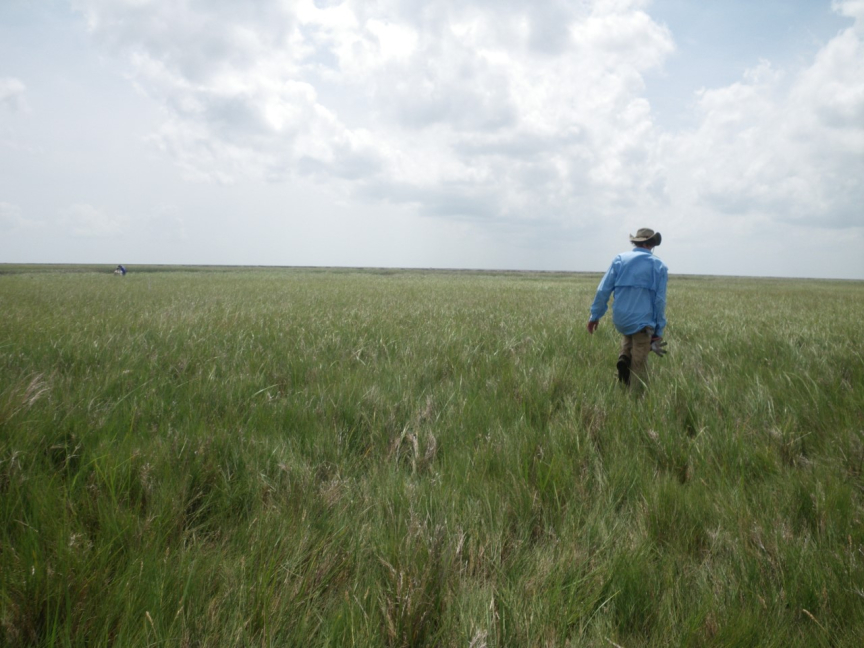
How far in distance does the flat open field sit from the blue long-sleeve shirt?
739mm

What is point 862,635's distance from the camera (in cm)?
118

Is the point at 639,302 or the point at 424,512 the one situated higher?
the point at 639,302

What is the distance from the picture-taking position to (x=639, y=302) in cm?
420

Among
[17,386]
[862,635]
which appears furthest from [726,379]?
[17,386]

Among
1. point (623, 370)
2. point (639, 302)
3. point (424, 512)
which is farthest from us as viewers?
point (623, 370)

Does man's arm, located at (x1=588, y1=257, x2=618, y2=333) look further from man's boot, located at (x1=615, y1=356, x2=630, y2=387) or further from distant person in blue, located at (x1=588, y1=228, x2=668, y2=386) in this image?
man's boot, located at (x1=615, y1=356, x2=630, y2=387)

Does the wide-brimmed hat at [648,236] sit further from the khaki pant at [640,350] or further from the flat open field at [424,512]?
the flat open field at [424,512]

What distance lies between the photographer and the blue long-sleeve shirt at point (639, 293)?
419cm

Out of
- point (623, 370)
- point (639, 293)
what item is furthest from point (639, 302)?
point (623, 370)

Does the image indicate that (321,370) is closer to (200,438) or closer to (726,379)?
(200,438)

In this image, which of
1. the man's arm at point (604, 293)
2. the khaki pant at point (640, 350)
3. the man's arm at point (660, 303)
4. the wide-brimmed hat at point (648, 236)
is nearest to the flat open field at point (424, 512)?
the khaki pant at point (640, 350)

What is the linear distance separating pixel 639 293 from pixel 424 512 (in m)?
3.38

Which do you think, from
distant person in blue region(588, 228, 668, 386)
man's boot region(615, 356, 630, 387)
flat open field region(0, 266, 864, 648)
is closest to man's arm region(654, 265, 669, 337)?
distant person in blue region(588, 228, 668, 386)

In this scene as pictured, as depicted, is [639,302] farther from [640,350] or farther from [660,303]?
[640,350]
